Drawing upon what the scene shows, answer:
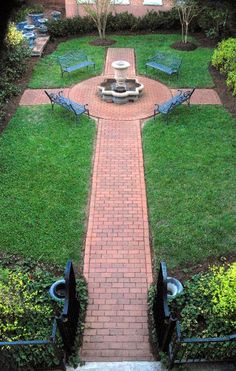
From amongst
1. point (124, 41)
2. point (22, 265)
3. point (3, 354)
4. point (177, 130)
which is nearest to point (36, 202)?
point (22, 265)

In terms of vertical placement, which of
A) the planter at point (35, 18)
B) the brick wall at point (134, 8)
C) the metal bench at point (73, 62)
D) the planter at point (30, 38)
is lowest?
the metal bench at point (73, 62)

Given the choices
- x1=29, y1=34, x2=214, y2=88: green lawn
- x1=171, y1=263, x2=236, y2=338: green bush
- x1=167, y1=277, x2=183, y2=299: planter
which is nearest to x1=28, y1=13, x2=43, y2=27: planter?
x1=29, y1=34, x2=214, y2=88: green lawn

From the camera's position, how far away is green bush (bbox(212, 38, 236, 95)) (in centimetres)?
1259

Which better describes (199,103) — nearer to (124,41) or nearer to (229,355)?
(124,41)

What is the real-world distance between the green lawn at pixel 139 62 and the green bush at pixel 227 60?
498 mm

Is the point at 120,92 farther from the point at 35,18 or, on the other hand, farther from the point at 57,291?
the point at 35,18

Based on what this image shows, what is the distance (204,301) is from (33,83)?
1012 centimetres

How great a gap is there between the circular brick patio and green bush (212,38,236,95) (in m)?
2.04

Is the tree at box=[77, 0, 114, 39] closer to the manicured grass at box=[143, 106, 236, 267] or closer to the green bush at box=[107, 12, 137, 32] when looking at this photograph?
the green bush at box=[107, 12, 137, 32]

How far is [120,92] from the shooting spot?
12047 millimetres

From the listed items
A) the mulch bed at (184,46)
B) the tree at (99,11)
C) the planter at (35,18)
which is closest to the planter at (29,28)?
the planter at (35,18)

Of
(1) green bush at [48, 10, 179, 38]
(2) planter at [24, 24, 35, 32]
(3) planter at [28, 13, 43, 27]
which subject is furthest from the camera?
(3) planter at [28, 13, 43, 27]

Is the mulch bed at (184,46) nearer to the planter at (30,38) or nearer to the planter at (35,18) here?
the planter at (30,38)

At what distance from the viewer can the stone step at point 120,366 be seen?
16.9 ft
